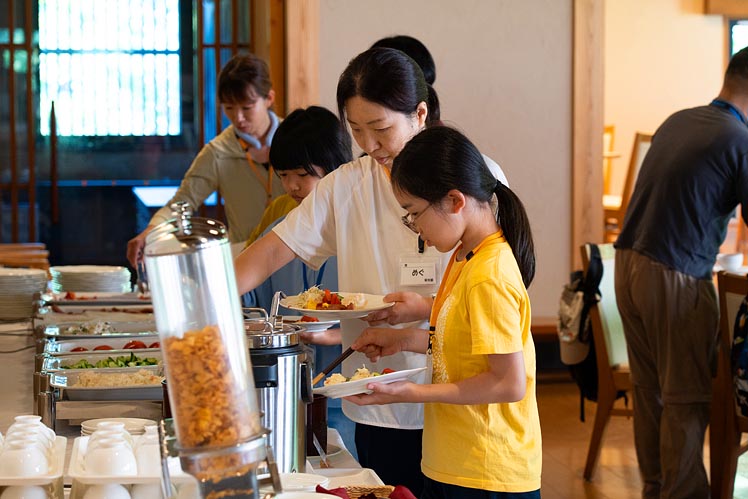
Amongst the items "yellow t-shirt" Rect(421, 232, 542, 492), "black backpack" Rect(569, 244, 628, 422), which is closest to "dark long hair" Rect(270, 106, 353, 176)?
"yellow t-shirt" Rect(421, 232, 542, 492)

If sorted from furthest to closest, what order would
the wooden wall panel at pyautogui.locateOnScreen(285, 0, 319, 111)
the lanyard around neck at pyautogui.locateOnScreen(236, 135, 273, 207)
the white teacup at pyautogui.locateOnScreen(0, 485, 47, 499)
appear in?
1. the wooden wall panel at pyautogui.locateOnScreen(285, 0, 319, 111)
2. the lanyard around neck at pyautogui.locateOnScreen(236, 135, 273, 207)
3. the white teacup at pyautogui.locateOnScreen(0, 485, 47, 499)

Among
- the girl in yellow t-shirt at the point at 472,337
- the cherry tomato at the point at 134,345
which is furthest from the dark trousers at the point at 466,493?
the cherry tomato at the point at 134,345

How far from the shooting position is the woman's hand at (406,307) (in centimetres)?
179

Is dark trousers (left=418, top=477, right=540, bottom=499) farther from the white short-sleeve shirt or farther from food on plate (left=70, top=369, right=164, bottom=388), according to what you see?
food on plate (left=70, top=369, right=164, bottom=388)

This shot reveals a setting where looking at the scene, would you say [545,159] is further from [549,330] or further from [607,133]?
[607,133]

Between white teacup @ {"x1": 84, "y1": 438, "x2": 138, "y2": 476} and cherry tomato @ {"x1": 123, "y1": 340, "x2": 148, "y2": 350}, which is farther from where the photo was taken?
cherry tomato @ {"x1": 123, "y1": 340, "x2": 148, "y2": 350}

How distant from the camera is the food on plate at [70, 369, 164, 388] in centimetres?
189

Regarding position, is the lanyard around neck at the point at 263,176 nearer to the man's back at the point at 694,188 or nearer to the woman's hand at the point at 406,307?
the man's back at the point at 694,188

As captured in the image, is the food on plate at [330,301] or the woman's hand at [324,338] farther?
the woman's hand at [324,338]

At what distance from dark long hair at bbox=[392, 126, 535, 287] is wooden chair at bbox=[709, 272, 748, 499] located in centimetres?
171

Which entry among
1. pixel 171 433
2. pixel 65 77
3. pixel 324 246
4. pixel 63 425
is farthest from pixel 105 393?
pixel 65 77

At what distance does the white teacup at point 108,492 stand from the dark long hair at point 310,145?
1.26 m

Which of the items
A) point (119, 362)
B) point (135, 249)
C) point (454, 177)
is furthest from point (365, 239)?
point (135, 249)

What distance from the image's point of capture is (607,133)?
27.1 ft
